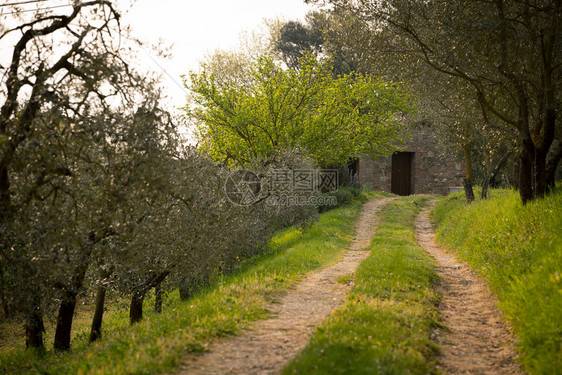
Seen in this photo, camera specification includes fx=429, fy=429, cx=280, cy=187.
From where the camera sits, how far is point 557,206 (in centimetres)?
1012

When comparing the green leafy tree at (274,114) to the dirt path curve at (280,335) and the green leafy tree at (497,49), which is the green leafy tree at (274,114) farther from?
the dirt path curve at (280,335)

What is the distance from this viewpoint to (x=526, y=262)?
8.76 metres

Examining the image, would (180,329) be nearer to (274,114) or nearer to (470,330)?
(470,330)

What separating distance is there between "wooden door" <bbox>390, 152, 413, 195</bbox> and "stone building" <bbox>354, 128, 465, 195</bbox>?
53cm

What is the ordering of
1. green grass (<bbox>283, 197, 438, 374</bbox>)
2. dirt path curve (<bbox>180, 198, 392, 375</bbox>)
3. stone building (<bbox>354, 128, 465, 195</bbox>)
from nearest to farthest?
green grass (<bbox>283, 197, 438, 374</bbox>) < dirt path curve (<bbox>180, 198, 392, 375</bbox>) < stone building (<bbox>354, 128, 465, 195</bbox>)

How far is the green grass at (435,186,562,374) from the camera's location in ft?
20.4

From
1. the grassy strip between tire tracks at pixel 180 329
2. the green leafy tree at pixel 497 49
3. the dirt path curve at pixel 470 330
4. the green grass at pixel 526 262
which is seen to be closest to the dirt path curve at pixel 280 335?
the grassy strip between tire tracks at pixel 180 329

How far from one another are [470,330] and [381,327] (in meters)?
2.20

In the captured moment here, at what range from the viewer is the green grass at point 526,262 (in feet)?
20.4

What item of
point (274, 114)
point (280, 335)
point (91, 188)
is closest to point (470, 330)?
point (280, 335)

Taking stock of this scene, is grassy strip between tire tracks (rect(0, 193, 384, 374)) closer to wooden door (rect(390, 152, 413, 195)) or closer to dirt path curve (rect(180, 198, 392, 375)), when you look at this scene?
dirt path curve (rect(180, 198, 392, 375))

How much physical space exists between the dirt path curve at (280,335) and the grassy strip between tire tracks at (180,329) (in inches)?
10.9

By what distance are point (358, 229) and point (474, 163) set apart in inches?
452

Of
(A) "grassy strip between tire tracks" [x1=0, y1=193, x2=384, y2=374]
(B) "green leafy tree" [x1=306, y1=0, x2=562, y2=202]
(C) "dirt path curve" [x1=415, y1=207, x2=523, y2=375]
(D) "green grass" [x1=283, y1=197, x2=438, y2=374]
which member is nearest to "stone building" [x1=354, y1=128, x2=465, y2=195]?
(A) "grassy strip between tire tracks" [x1=0, y1=193, x2=384, y2=374]
